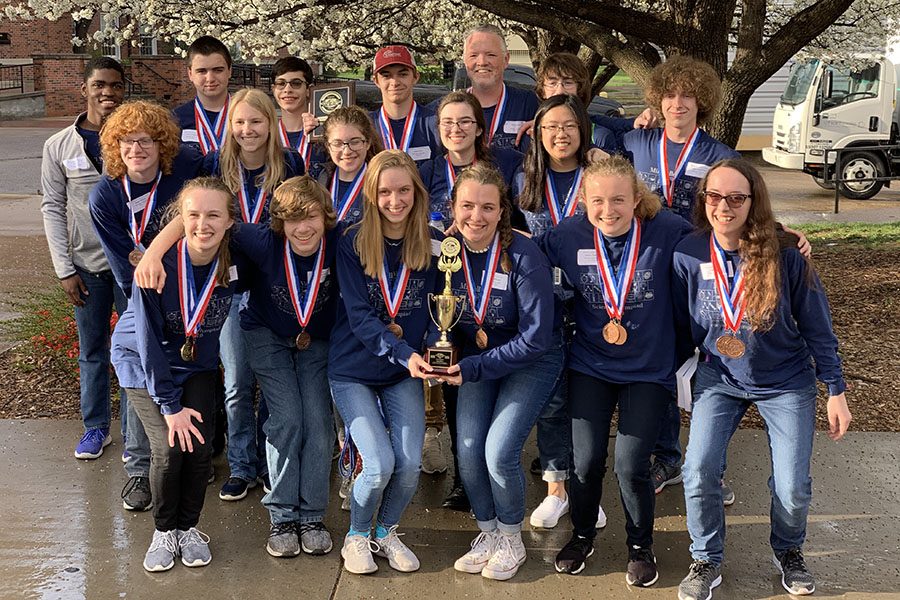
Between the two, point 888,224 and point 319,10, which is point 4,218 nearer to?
point 319,10

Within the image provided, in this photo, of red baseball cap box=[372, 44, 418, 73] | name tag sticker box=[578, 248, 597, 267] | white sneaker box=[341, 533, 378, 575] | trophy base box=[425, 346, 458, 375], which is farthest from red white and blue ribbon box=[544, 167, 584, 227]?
white sneaker box=[341, 533, 378, 575]

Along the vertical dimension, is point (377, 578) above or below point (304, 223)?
below

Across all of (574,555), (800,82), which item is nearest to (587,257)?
(574,555)

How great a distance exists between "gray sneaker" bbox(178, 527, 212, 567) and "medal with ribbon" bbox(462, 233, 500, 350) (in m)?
1.59

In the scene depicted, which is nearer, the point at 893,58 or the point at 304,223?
the point at 304,223

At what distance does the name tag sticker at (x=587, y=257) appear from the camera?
184 inches

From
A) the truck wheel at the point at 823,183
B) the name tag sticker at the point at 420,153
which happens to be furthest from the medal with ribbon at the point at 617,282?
the truck wheel at the point at 823,183

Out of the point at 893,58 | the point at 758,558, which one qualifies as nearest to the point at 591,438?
the point at 758,558

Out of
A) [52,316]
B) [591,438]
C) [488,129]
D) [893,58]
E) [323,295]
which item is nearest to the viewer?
[591,438]

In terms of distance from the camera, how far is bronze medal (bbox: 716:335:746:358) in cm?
442

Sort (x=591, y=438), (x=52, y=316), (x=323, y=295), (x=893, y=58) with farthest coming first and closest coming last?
(x=893, y=58) < (x=52, y=316) < (x=323, y=295) < (x=591, y=438)

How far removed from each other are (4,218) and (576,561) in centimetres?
1222

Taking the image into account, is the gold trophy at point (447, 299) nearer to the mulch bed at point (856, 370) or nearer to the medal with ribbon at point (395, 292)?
the medal with ribbon at point (395, 292)

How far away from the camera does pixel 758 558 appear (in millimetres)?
4867
